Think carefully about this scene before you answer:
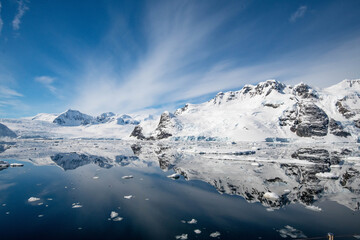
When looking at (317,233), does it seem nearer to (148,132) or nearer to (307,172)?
(307,172)

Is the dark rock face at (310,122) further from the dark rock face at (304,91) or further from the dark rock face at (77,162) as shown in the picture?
the dark rock face at (77,162)

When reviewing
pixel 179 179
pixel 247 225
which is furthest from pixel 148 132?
pixel 247 225

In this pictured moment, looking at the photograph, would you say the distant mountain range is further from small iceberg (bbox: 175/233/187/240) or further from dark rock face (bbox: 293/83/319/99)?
small iceberg (bbox: 175/233/187/240)

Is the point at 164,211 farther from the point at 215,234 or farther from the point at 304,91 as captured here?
the point at 304,91

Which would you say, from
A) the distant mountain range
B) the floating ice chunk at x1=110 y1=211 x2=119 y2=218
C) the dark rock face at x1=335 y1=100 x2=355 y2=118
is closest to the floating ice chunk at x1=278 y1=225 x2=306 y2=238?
the floating ice chunk at x1=110 y1=211 x2=119 y2=218

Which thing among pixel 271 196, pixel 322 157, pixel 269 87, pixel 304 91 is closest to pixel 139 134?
pixel 269 87

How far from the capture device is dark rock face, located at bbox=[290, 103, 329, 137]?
89812mm

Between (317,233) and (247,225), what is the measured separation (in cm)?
234

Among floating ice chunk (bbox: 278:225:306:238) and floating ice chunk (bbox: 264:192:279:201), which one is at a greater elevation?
floating ice chunk (bbox: 264:192:279:201)

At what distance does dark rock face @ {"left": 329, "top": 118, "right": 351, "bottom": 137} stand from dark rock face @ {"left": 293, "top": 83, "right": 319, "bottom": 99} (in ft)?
123

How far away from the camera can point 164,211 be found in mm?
8727

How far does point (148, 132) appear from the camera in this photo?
407 feet

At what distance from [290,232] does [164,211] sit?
5.05 m

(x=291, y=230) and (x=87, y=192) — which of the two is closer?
(x=291, y=230)
